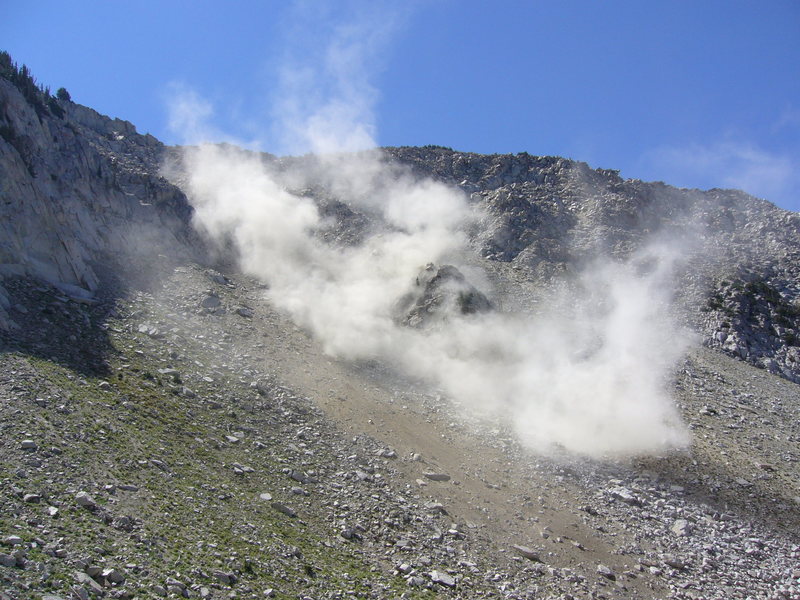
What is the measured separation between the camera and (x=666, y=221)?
204 ft

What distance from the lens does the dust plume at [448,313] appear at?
30.3 m

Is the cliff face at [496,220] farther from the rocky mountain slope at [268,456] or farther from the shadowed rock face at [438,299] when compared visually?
the shadowed rock face at [438,299]

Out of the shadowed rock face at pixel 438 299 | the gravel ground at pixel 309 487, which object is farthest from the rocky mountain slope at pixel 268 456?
the shadowed rock face at pixel 438 299

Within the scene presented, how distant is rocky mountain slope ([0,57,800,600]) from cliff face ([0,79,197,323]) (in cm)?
15

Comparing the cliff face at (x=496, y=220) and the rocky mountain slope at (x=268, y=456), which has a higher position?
the cliff face at (x=496, y=220)

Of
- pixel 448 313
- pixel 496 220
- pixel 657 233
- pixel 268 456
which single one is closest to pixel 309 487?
pixel 268 456

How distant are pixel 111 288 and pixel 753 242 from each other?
59952mm

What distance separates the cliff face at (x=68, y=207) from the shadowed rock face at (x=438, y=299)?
693 inches

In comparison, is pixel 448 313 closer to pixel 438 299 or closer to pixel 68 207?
pixel 438 299

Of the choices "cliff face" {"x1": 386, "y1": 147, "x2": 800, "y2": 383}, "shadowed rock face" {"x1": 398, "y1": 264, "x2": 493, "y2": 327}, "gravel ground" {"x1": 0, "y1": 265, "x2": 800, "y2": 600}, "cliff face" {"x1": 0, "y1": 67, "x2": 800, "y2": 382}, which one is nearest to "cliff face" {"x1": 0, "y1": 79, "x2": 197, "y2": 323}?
"cliff face" {"x1": 0, "y1": 67, "x2": 800, "y2": 382}

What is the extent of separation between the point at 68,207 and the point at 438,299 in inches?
946

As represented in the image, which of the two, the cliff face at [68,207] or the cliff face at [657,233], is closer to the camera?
the cliff face at [68,207]

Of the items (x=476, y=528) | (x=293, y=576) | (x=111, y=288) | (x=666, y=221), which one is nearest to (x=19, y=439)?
(x=293, y=576)

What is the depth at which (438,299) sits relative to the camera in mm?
40375
